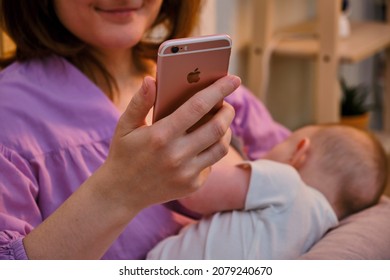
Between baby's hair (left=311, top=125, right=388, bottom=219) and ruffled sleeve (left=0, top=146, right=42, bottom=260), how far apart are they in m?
0.45

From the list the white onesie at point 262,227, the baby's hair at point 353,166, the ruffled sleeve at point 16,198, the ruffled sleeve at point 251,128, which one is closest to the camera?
the ruffled sleeve at point 16,198

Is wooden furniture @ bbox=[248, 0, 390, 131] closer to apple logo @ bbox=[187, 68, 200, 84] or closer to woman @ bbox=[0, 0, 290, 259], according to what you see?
woman @ bbox=[0, 0, 290, 259]

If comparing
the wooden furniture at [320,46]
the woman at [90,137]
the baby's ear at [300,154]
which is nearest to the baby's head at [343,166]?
the baby's ear at [300,154]

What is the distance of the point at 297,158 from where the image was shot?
1018 millimetres

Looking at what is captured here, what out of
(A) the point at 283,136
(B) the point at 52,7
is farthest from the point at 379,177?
(B) the point at 52,7

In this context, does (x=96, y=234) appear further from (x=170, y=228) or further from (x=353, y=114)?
(x=353, y=114)

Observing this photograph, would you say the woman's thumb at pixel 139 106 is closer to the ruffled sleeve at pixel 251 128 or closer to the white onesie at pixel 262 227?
the white onesie at pixel 262 227

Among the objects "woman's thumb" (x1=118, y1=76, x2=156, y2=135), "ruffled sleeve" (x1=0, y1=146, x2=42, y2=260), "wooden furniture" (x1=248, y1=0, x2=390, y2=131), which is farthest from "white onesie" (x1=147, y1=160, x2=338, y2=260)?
"wooden furniture" (x1=248, y1=0, x2=390, y2=131)

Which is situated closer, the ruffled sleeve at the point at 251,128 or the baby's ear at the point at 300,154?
the baby's ear at the point at 300,154

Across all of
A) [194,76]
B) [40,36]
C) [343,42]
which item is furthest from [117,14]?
[343,42]

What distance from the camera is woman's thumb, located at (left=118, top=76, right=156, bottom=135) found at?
0.62 m

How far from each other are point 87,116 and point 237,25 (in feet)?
3.39

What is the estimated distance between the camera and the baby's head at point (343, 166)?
992mm

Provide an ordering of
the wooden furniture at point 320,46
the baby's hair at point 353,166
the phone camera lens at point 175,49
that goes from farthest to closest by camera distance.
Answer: the wooden furniture at point 320,46 < the baby's hair at point 353,166 < the phone camera lens at point 175,49
